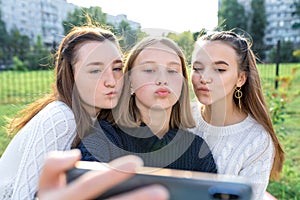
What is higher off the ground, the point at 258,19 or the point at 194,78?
the point at 258,19

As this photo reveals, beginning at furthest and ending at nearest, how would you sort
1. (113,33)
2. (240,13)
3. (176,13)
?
1. (240,13)
2. (113,33)
3. (176,13)

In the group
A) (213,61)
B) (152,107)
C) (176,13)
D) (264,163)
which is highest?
(176,13)

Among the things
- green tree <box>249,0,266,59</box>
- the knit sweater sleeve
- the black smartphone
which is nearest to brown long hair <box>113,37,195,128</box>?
the knit sweater sleeve

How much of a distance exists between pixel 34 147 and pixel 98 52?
1.04 ft

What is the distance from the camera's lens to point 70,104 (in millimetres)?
1012

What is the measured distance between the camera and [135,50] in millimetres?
932

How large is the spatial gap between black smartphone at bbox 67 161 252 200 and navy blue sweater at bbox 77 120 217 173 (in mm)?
446

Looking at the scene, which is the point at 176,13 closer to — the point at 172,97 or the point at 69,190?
the point at 172,97

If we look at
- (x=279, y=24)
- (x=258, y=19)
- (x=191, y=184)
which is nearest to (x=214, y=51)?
(x=191, y=184)

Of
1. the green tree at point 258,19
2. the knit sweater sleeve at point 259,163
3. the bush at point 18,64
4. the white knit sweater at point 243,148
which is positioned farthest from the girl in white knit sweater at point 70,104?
the green tree at point 258,19

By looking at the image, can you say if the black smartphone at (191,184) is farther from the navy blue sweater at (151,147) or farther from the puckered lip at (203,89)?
the puckered lip at (203,89)

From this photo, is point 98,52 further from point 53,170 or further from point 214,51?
point 53,170

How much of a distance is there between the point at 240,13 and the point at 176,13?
2339 cm

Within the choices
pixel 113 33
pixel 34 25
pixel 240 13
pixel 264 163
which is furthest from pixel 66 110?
pixel 34 25
